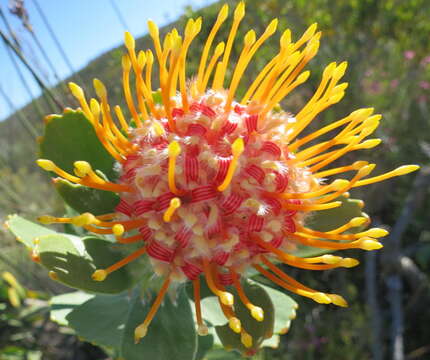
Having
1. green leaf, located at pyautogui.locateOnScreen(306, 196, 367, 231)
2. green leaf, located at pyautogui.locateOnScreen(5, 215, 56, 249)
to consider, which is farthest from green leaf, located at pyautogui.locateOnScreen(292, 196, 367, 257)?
green leaf, located at pyautogui.locateOnScreen(5, 215, 56, 249)

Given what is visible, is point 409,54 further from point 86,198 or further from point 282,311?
point 86,198

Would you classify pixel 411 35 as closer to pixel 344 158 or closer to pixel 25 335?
pixel 344 158

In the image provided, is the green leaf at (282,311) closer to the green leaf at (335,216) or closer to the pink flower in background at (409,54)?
the green leaf at (335,216)

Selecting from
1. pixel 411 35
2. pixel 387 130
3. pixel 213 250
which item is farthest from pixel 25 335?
pixel 411 35

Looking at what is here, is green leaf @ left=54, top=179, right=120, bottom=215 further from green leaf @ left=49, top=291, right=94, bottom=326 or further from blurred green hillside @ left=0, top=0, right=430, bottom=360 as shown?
blurred green hillside @ left=0, top=0, right=430, bottom=360

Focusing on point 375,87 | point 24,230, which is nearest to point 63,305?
point 24,230

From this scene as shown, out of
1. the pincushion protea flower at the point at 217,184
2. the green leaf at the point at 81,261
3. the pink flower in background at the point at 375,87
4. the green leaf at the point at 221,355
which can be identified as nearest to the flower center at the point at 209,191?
the pincushion protea flower at the point at 217,184
